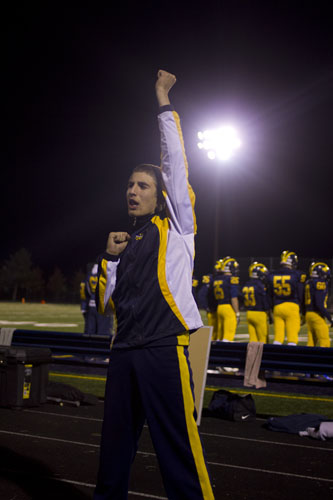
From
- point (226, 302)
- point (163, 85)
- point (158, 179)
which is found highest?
point (163, 85)

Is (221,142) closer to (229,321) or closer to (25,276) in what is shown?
(229,321)

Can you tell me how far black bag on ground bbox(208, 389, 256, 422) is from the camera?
719 centimetres

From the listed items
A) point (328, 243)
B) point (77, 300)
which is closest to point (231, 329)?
point (328, 243)

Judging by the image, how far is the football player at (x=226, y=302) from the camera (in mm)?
13320

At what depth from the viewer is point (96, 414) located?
7.39m

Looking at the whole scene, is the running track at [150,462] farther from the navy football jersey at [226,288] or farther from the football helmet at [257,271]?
the navy football jersey at [226,288]

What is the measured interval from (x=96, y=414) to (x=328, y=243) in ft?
163

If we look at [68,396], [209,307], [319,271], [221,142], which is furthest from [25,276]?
[68,396]

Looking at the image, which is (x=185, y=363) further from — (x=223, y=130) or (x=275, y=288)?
(x=223, y=130)

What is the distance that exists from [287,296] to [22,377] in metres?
6.26

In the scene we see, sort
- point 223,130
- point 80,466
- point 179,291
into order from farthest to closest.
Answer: point 223,130
point 80,466
point 179,291

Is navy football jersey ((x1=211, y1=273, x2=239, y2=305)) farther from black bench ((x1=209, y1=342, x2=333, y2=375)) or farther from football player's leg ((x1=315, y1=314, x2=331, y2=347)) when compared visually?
black bench ((x1=209, y1=342, x2=333, y2=375))

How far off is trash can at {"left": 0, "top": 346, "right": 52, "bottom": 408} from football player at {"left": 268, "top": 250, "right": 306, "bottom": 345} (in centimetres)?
573

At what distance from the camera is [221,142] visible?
2303 centimetres
